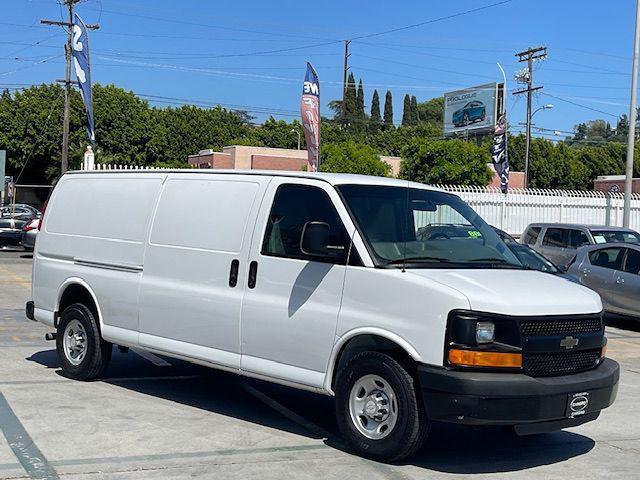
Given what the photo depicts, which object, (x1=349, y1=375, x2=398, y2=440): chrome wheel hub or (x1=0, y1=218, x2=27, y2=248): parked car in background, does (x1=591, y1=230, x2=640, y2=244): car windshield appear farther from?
(x1=0, y1=218, x2=27, y2=248): parked car in background

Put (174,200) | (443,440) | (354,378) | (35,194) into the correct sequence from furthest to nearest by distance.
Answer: (35,194) < (174,200) < (443,440) < (354,378)

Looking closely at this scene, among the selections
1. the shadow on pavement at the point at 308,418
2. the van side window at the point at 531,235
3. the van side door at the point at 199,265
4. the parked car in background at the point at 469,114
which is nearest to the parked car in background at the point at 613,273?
the van side window at the point at 531,235

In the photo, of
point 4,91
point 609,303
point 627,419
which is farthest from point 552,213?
point 4,91

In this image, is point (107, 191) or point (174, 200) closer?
point (174, 200)

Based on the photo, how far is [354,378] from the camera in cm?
603

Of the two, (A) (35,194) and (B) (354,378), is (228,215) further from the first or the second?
(A) (35,194)

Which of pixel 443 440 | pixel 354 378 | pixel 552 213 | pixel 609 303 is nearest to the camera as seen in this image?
pixel 354 378

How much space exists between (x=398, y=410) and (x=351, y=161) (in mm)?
38924

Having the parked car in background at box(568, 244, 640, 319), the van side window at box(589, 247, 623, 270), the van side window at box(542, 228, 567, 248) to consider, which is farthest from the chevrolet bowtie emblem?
the van side window at box(542, 228, 567, 248)

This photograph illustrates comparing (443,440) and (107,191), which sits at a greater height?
(107,191)

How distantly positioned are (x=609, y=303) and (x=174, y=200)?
9.96 metres

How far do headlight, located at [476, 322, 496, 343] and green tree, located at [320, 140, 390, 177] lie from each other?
123 ft

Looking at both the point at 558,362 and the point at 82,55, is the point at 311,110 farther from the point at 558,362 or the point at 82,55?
the point at 558,362

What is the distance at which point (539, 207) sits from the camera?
2917 cm
